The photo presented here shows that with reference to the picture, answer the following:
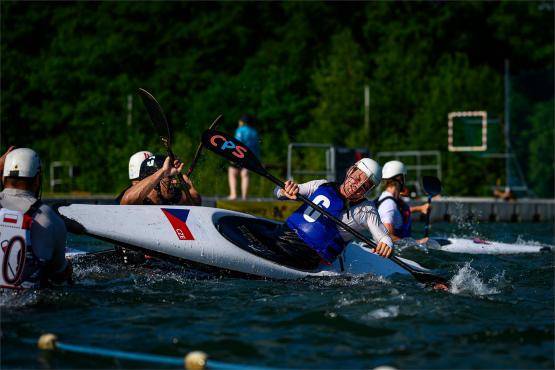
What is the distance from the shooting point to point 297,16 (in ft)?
119

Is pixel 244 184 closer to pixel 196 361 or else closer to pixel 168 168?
pixel 168 168

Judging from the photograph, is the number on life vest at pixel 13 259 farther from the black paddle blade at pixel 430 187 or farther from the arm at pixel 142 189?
the black paddle blade at pixel 430 187

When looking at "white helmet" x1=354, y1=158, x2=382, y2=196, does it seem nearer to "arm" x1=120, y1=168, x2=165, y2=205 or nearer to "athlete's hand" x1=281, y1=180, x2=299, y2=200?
"athlete's hand" x1=281, y1=180, x2=299, y2=200

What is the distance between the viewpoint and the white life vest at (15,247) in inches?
243

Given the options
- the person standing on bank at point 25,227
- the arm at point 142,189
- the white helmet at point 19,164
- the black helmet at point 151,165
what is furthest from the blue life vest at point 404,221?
the white helmet at point 19,164

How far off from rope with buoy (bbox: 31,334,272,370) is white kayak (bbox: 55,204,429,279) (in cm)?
214

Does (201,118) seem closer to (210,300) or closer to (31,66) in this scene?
(31,66)

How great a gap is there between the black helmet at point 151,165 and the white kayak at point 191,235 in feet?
1.81

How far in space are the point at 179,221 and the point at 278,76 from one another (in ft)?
83.3

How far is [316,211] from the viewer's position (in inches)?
318

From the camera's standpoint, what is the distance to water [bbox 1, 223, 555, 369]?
17.4ft

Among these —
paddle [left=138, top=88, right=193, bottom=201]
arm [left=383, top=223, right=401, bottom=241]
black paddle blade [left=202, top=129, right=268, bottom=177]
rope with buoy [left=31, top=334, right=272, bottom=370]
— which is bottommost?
rope with buoy [left=31, top=334, right=272, bottom=370]

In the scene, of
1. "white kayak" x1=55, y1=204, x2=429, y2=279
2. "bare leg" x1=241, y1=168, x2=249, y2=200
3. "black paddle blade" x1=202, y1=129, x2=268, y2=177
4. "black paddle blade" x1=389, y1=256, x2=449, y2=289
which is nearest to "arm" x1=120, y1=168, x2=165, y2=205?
"white kayak" x1=55, y1=204, x2=429, y2=279

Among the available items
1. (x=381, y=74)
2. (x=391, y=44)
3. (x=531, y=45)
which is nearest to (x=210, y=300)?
A: (x=381, y=74)
